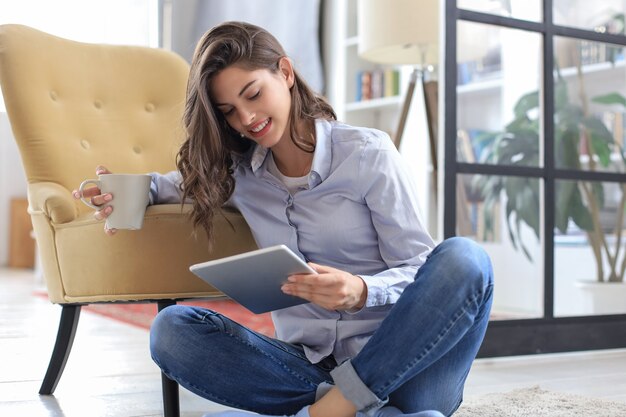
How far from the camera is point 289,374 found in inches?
50.1

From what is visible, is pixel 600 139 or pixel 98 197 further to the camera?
pixel 600 139

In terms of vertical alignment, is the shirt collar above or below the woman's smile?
below

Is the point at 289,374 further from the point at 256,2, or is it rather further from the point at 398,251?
the point at 256,2

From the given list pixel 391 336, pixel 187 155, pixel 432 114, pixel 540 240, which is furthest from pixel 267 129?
pixel 432 114

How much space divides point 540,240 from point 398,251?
1261mm

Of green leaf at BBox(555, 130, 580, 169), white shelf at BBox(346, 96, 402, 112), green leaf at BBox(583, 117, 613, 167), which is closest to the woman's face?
green leaf at BBox(555, 130, 580, 169)

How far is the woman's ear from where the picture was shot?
52.2 inches

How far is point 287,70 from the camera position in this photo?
1.34 meters

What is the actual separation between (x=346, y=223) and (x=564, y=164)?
1348 mm

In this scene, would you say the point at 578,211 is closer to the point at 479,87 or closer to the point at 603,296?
the point at 603,296

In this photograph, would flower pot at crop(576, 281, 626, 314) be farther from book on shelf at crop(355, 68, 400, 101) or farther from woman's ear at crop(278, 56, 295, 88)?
book on shelf at crop(355, 68, 400, 101)

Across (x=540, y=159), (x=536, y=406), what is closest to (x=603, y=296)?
(x=540, y=159)

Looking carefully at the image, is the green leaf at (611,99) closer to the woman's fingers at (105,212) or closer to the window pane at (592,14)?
the window pane at (592,14)

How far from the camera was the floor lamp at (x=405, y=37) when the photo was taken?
298 cm
